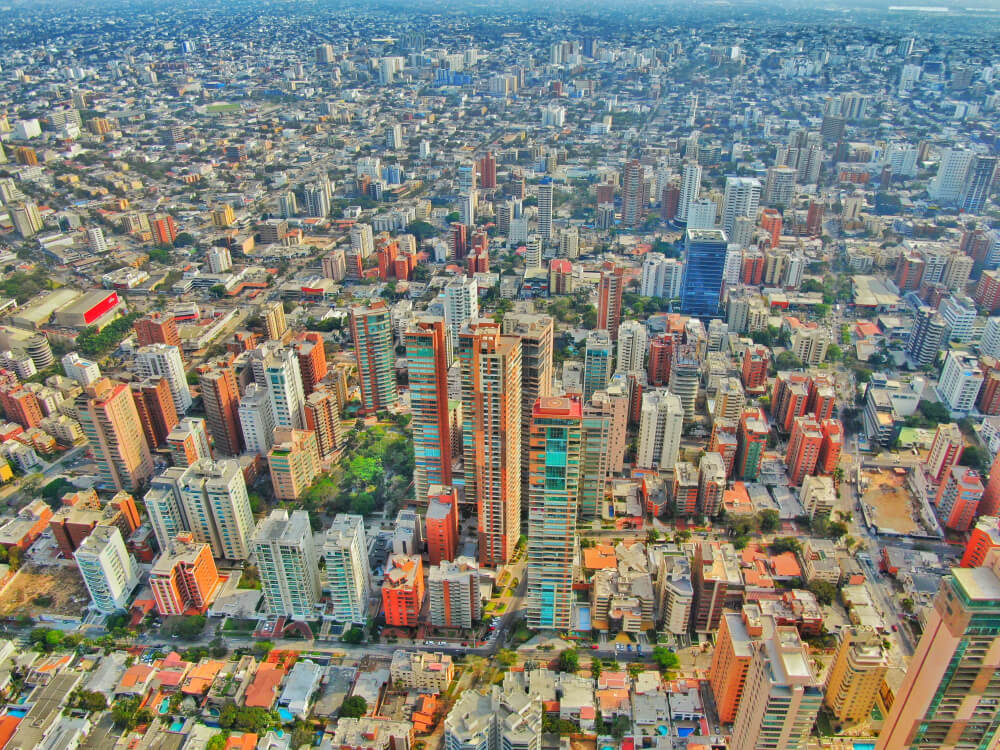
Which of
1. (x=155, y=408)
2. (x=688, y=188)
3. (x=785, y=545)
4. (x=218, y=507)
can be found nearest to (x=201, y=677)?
(x=218, y=507)

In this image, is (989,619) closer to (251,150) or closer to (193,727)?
(193,727)

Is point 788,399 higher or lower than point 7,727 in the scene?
higher

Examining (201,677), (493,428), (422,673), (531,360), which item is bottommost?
(201,677)

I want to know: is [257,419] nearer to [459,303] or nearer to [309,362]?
[309,362]

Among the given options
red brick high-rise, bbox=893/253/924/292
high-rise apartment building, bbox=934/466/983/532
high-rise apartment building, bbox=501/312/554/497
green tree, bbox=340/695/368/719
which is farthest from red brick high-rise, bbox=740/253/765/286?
green tree, bbox=340/695/368/719

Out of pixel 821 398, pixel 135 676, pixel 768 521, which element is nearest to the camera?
pixel 135 676

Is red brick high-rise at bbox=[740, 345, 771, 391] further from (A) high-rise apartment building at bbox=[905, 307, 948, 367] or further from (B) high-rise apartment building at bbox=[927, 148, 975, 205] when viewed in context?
(B) high-rise apartment building at bbox=[927, 148, 975, 205]

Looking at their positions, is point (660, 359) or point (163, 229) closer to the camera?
point (660, 359)
